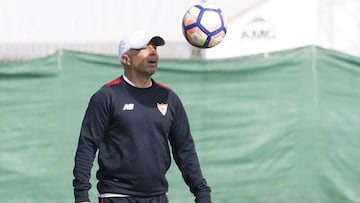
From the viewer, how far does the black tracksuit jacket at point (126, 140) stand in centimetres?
589

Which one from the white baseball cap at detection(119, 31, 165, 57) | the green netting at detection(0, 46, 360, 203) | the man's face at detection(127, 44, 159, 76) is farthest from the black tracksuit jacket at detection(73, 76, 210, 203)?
the green netting at detection(0, 46, 360, 203)

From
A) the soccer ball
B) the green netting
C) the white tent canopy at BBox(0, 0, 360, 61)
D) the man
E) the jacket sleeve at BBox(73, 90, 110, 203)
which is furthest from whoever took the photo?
the white tent canopy at BBox(0, 0, 360, 61)

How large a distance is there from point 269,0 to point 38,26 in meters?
3.92

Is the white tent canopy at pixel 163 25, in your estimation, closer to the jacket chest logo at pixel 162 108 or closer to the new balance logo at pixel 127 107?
the jacket chest logo at pixel 162 108

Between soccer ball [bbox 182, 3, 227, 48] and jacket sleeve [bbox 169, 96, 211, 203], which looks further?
soccer ball [bbox 182, 3, 227, 48]

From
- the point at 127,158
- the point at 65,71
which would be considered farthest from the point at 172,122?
the point at 65,71

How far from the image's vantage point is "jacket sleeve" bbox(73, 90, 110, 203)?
5.79 m

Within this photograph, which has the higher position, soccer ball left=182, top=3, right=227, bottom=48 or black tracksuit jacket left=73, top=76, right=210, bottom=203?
soccer ball left=182, top=3, right=227, bottom=48

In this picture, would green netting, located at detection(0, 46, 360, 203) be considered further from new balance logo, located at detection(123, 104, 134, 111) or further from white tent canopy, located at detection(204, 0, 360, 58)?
new balance logo, located at detection(123, 104, 134, 111)

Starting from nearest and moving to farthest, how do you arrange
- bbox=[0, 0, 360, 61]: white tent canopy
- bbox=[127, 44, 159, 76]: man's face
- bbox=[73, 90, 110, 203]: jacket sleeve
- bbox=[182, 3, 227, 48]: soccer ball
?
bbox=[73, 90, 110, 203]: jacket sleeve < bbox=[127, 44, 159, 76]: man's face < bbox=[182, 3, 227, 48]: soccer ball < bbox=[0, 0, 360, 61]: white tent canopy

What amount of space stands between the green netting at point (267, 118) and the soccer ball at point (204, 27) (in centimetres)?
231

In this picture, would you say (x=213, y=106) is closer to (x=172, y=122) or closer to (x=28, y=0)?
(x=172, y=122)

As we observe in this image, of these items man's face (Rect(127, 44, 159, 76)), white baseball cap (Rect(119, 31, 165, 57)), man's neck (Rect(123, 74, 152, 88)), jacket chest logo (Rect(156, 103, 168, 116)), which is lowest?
jacket chest logo (Rect(156, 103, 168, 116))

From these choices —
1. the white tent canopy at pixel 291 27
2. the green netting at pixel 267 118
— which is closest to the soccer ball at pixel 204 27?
the green netting at pixel 267 118
